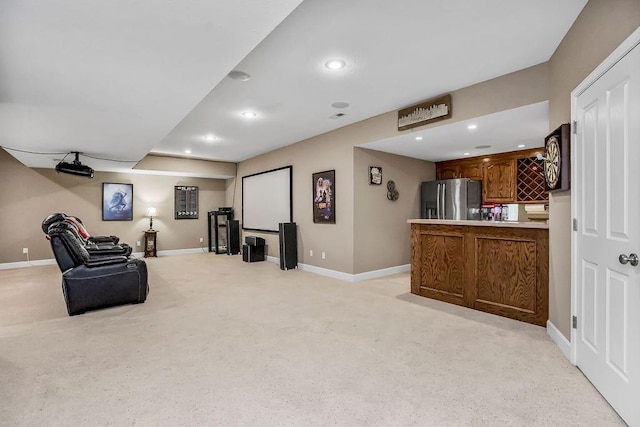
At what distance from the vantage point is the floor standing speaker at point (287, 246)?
6254 mm

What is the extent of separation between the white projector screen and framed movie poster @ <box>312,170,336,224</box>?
849 mm

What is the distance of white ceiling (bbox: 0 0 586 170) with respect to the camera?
6.01ft

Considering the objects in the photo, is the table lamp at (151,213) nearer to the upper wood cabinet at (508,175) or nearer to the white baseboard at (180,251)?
the white baseboard at (180,251)

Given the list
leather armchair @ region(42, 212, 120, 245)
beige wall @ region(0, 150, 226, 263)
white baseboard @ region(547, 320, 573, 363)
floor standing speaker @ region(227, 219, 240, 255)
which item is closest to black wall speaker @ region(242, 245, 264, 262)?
floor standing speaker @ region(227, 219, 240, 255)

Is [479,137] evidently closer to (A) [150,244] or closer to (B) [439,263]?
(B) [439,263]

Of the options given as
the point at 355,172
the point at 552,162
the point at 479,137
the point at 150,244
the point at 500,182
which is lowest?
the point at 150,244

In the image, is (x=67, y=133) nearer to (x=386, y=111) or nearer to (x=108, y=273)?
(x=108, y=273)

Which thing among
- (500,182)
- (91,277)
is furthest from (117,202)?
(500,182)

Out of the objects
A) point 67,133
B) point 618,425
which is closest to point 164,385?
point 618,425

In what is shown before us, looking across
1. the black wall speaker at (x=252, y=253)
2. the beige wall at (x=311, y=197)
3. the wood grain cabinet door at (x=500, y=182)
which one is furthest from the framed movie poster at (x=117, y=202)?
the wood grain cabinet door at (x=500, y=182)

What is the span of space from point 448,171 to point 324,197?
9.55 ft

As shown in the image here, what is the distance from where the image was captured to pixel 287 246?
20.6 feet

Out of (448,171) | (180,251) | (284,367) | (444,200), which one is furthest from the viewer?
(180,251)

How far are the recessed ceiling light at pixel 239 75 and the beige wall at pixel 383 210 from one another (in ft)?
7.79
